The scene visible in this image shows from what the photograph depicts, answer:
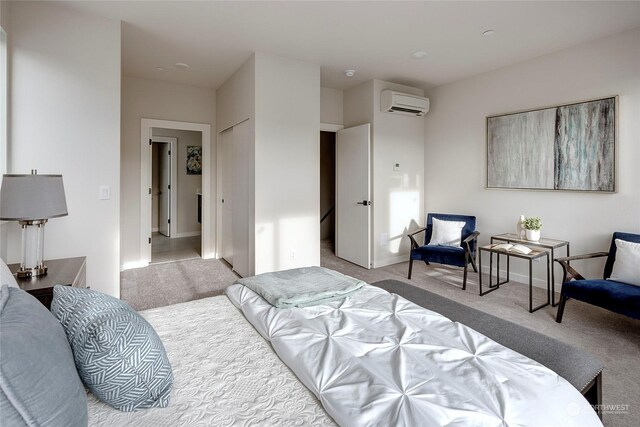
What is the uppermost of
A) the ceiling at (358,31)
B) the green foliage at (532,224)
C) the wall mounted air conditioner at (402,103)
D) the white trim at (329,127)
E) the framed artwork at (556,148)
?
the ceiling at (358,31)

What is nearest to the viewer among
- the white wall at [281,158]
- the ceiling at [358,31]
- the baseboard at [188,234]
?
the ceiling at [358,31]

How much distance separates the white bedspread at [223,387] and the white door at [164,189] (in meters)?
6.01

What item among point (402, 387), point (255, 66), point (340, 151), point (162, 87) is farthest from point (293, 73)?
point (402, 387)

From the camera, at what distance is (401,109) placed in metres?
4.58

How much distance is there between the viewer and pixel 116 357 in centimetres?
95

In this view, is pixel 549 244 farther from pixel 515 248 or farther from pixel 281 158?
pixel 281 158

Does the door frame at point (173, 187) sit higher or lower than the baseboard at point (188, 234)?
higher

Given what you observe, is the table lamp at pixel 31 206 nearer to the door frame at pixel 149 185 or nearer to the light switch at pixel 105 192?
the light switch at pixel 105 192

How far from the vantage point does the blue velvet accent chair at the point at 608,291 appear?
2328mm

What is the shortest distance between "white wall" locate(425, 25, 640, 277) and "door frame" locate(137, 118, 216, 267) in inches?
133

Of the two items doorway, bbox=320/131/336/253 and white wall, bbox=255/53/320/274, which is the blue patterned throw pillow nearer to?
white wall, bbox=255/53/320/274

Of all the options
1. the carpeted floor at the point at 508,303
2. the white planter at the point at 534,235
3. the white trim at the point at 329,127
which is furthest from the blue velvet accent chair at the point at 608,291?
the white trim at the point at 329,127

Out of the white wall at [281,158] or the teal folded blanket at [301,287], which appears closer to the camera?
the teal folded blanket at [301,287]

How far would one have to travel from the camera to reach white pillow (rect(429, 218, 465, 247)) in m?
4.12
